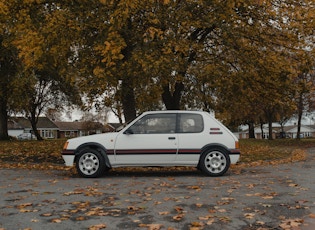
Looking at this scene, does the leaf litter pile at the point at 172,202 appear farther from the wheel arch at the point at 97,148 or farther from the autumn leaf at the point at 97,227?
the wheel arch at the point at 97,148

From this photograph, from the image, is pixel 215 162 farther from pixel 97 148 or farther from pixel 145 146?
pixel 97 148

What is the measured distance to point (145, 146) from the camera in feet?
33.6

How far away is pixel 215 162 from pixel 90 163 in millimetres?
3235

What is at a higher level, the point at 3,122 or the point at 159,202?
the point at 3,122

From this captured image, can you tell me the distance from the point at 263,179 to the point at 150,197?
3.59 meters

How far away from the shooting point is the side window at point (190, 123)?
34.4 ft

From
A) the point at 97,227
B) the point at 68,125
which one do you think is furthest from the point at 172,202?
the point at 68,125

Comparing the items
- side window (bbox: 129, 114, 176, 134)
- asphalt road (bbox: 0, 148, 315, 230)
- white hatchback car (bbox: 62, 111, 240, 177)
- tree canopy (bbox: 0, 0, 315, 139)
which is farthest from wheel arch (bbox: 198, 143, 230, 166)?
tree canopy (bbox: 0, 0, 315, 139)

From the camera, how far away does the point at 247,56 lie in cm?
1634

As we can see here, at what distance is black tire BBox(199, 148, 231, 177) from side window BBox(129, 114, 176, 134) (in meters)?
1.09

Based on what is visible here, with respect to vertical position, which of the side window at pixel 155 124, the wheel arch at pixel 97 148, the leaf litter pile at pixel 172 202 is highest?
the side window at pixel 155 124

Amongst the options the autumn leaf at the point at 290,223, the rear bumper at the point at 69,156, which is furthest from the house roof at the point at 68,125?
the autumn leaf at the point at 290,223

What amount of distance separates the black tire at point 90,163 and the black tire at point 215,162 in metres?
2.58

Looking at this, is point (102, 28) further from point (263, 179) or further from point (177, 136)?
point (263, 179)
